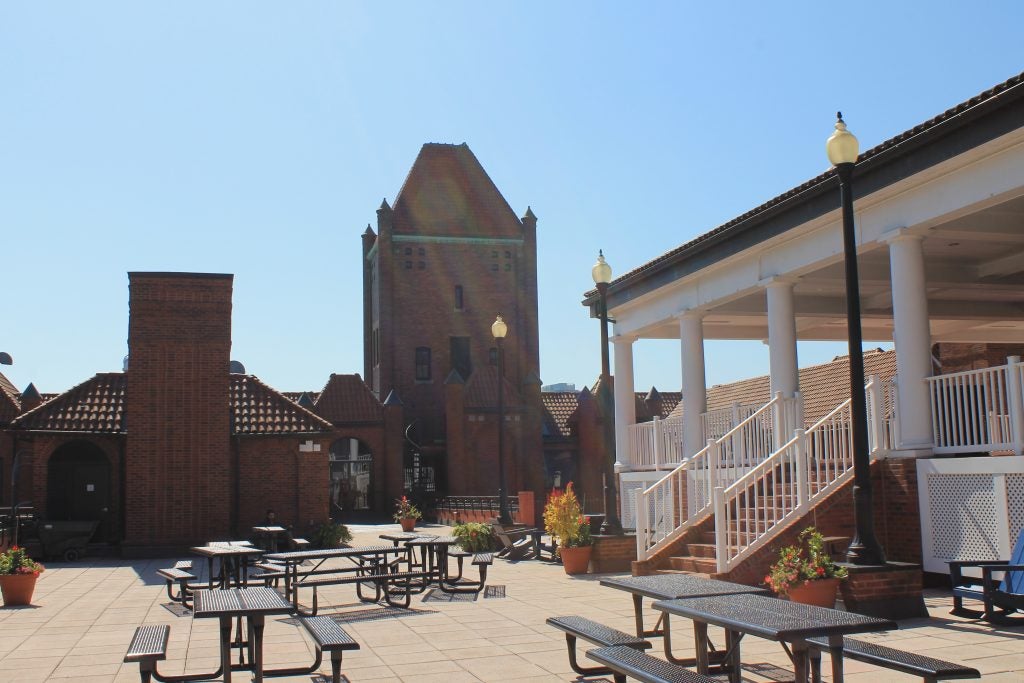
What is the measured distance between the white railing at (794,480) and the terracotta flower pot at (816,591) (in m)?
2.45

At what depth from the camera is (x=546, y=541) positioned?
27.0 meters

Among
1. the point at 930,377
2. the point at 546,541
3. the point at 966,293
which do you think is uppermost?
the point at 966,293

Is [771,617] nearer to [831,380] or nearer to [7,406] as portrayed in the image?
[831,380]

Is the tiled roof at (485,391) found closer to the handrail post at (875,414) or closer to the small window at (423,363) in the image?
the small window at (423,363)

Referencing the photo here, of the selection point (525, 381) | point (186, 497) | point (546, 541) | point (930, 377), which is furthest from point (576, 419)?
point (930, 377)

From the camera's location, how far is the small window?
2094 inches

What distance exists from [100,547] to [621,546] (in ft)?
44.1

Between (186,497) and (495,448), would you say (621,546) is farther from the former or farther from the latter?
(495,448)

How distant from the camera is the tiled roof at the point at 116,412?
25031mm

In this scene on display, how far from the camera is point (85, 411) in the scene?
2569 cm

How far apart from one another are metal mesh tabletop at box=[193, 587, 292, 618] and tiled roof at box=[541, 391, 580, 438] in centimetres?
4174

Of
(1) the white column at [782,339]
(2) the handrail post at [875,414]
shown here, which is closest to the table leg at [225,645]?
(2) the handrail post at [875,414]

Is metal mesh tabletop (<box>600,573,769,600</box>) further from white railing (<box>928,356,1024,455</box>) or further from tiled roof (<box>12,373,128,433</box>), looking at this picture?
tiled roof (<box>12,373,128,433</box>)

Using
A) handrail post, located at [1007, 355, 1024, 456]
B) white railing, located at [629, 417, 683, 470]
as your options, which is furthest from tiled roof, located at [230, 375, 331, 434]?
handrail post, located at [1007, 355, 1024, 456]
